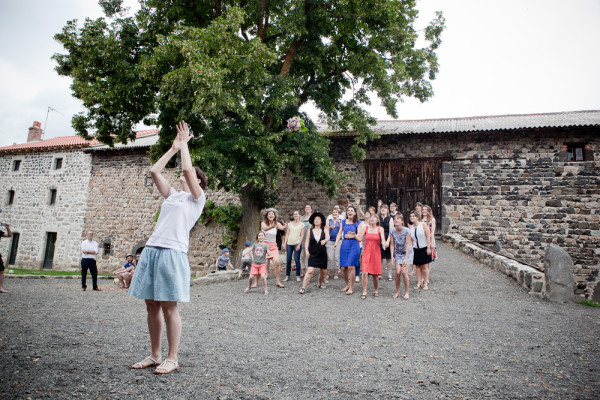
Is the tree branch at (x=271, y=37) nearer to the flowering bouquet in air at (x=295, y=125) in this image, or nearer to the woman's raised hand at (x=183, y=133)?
the flowering bouquet in air at (x=295, y=125)

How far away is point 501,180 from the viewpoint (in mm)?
13984

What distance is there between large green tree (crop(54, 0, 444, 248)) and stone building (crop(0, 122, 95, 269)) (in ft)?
32.9

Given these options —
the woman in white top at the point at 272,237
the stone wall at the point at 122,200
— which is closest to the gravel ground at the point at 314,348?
the woman in white top at the point at 272,237

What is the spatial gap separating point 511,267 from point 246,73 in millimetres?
8560

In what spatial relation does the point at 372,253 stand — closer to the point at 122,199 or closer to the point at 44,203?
the point at 122,199

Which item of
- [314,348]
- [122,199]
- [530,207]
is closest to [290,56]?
[314,348]

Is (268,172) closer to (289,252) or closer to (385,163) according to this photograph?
(289,252)

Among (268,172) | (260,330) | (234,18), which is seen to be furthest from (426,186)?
(260,330)

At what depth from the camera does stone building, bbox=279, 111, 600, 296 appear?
43.1 feet

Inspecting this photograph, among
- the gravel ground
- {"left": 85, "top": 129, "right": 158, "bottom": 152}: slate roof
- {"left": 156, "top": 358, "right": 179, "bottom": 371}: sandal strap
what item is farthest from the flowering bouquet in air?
{"left": 85, "top": 129, "right": 158, "bottom": 152}: slate roof

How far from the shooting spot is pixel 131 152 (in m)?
18.5

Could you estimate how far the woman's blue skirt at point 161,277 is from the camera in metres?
2.94

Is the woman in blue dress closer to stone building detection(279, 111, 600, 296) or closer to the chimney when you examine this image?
stone building detection(279, 111, 600, 296)

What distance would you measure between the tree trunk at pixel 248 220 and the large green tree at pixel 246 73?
4 centimetres
